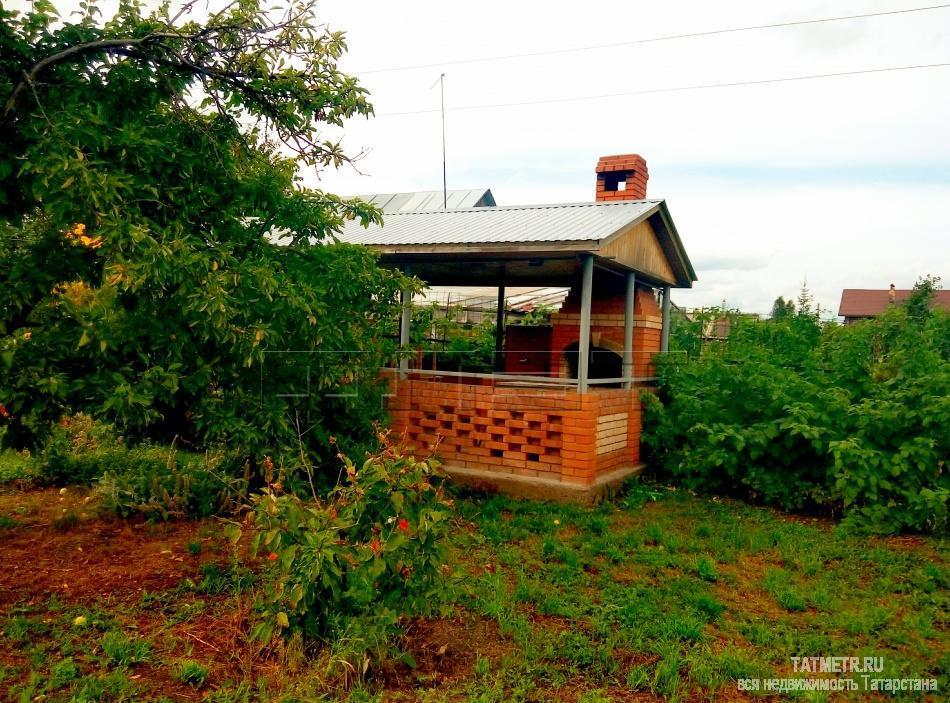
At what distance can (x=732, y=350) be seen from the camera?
9.00 m

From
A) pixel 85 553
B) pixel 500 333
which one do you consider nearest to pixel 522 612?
pixel 85 553

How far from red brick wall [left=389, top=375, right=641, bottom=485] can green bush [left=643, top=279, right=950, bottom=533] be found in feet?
2.88

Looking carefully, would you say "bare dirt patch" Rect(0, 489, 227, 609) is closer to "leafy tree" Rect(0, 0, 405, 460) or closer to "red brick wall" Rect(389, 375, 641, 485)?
"leafy tree" Rect(0, 0, 405, 460)

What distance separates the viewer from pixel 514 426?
8055mm

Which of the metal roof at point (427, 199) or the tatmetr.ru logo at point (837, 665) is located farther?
the metal roof at point (427, 199)

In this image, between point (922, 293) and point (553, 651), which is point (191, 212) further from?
point (922, 293)

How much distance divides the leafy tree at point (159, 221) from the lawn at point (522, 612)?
1.13 m

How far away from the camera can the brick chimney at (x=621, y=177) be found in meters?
10.7

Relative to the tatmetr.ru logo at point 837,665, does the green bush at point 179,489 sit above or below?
above

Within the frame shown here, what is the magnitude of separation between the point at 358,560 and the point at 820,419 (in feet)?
20.3

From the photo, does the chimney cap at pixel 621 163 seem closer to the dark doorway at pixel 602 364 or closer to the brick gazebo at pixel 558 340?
the brick gazebo at pixel 558 340

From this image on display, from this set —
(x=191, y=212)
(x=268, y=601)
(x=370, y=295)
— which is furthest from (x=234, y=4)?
(x=268, y=601)

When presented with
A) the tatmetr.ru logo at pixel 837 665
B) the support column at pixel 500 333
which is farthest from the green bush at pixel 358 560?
the support column at pixel 500 333

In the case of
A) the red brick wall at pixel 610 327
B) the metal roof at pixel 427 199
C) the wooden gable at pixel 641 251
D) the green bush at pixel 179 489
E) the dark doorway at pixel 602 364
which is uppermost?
the metal roof at pixel 427 199
